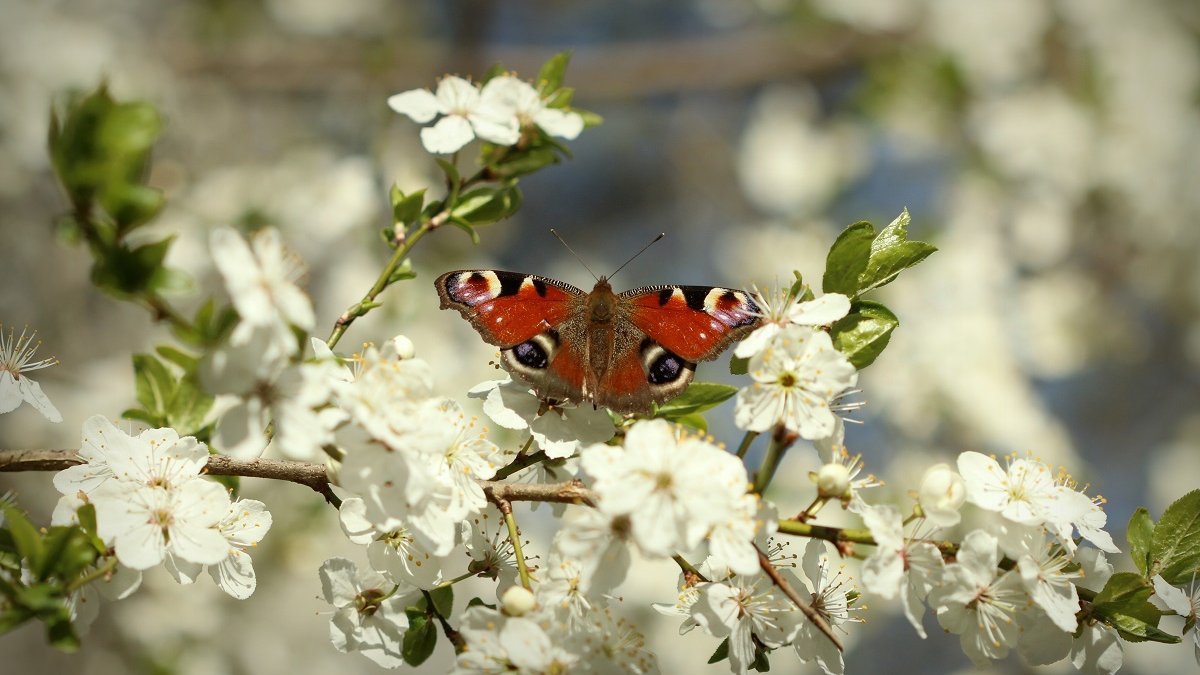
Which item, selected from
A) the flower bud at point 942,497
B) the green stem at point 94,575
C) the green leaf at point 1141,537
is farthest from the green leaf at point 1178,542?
the green stem at point 94,575

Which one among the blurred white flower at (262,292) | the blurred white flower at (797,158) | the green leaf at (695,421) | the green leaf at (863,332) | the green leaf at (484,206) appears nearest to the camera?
the blurred white flower at (262,292)

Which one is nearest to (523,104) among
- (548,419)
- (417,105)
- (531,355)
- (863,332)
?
(417,105)

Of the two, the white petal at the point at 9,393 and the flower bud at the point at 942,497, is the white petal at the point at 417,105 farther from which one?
the flower bud at the point at 942,497

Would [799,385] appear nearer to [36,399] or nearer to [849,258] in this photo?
[849,258]

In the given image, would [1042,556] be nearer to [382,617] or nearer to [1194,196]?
[382,617]

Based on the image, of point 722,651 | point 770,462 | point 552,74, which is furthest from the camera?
point 552,74

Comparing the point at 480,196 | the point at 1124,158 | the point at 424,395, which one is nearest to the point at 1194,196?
the point at 1124,158

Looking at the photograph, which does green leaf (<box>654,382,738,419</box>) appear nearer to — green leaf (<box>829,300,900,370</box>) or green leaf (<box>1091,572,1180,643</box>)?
green leaf (<box>829,300,900,370</box>)

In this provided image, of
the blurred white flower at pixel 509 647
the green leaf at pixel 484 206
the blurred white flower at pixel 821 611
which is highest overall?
the green leaf at pixel 484 206

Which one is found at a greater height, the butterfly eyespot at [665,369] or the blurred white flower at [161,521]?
the butterfly eyespot at [665,369]
